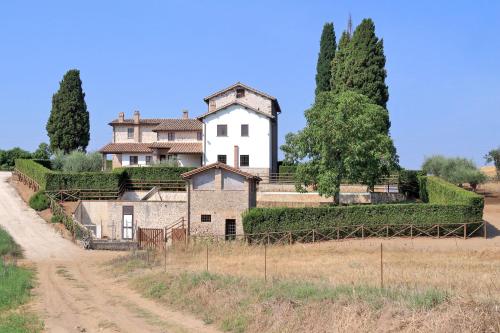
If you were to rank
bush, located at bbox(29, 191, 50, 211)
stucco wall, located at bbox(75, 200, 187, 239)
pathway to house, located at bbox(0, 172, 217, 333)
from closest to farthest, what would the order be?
pathway to house, located at bbox(0, 172, 217, 333) < stucco wall, located at bbox(75, 200, 187, 239) < bush, located at bbox(29, 191, 50, 211)

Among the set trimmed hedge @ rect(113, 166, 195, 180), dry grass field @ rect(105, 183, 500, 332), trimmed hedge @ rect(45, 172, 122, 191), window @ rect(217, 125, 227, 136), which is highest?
window @ rect(217, 125, 227, 136)

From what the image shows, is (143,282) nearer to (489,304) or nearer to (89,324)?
(89,324)

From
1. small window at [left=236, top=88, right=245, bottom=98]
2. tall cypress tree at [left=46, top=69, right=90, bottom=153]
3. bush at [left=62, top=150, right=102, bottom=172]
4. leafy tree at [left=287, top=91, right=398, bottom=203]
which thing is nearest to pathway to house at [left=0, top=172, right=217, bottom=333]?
leafy tree at [left=287, top=91, right=398, bottom=203]

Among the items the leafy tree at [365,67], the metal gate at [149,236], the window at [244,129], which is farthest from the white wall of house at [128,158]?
the metal gate at [149,236]

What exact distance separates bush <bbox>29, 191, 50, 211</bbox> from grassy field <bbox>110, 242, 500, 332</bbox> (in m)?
21.8

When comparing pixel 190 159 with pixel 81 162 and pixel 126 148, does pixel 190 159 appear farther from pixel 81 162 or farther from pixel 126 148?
pixel 81 162

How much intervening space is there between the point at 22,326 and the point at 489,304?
13793 millimetres

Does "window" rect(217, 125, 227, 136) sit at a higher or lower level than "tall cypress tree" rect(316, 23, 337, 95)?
lower

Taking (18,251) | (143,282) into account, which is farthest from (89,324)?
(18,251)

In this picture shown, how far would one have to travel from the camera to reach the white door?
49438 millimetres

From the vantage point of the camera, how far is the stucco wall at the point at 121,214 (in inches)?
1903

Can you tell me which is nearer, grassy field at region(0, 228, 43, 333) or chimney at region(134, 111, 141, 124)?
grassy field at region(0, 228, 43, 333)

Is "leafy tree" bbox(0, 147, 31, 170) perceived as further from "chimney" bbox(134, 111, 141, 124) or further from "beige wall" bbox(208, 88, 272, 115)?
"beige wall" bbox(208, 88, 272, 115)

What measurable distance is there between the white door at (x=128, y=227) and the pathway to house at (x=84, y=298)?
5.46 meters
